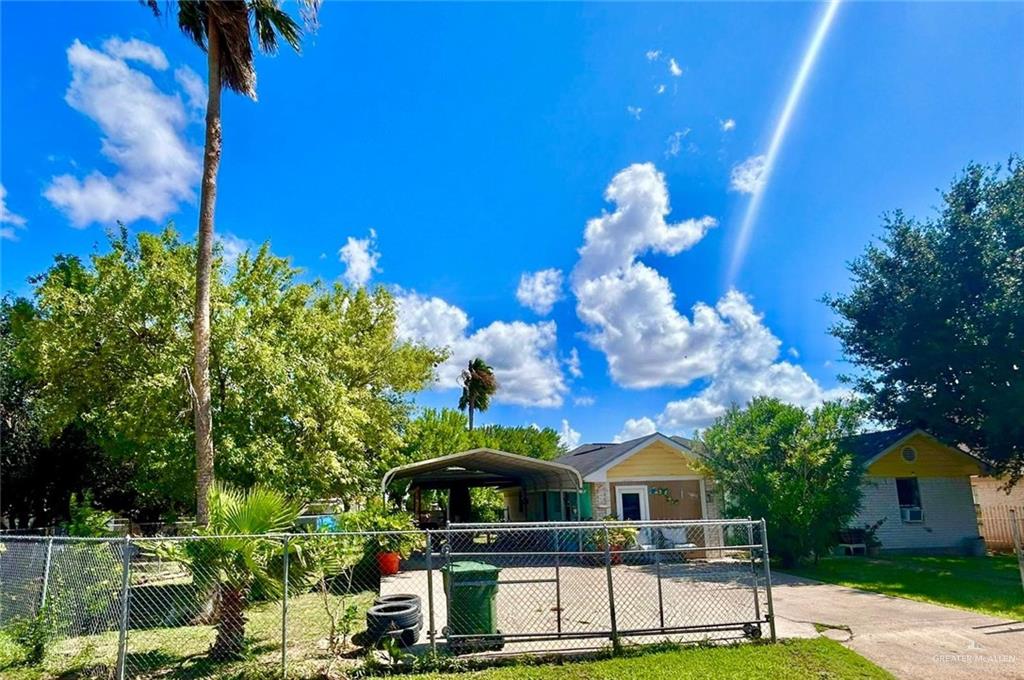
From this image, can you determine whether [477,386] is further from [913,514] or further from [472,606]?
[472,606]

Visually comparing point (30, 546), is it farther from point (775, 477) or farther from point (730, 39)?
point (775, 477)

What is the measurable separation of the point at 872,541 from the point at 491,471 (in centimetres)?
1325

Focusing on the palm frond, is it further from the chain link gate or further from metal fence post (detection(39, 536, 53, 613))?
the chain link gate

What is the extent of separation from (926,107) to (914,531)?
1562cm

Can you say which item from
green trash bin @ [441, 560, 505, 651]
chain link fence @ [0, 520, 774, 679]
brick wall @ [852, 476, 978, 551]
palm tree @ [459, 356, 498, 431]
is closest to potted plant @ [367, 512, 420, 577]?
chain link fence @ [0, 520, 774, 679]

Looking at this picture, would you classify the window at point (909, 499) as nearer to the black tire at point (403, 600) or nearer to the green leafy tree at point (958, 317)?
the green leafy tree at point (958, 317)

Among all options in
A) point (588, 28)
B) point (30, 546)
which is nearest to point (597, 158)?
point (588, 28)

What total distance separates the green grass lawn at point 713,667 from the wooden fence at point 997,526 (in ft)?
65.3

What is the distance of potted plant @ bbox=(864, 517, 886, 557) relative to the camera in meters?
19.2

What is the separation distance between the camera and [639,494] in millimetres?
20281

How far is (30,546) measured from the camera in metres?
8.05

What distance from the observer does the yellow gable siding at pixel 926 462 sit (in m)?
20.6

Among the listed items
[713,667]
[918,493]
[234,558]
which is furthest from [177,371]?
[918,493]

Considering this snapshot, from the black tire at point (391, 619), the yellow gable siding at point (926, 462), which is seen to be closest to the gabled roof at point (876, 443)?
the yellow gable siding at point (926, 462)
